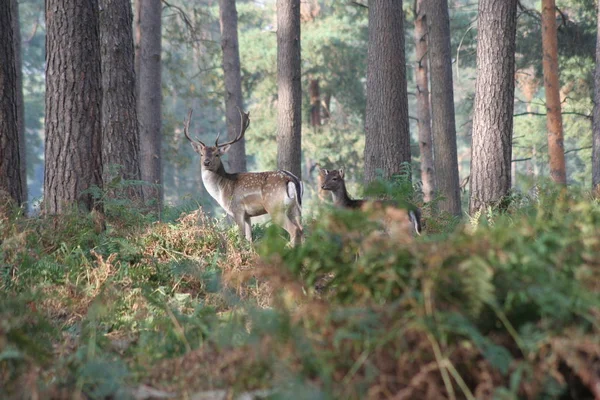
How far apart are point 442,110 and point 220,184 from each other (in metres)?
7.92

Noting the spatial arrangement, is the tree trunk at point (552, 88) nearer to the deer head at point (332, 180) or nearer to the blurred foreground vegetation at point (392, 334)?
the deer head at point (332, 180)

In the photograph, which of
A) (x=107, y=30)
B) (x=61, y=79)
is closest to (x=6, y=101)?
(x=61, y=79)

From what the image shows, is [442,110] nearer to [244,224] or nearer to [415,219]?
[244,224]

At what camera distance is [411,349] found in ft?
12.7

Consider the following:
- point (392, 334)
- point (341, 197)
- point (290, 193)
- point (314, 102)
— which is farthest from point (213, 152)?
point (314, 102)

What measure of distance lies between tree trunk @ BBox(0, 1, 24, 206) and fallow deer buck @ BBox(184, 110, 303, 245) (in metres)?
2.53

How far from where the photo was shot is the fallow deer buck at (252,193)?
11.3 meters

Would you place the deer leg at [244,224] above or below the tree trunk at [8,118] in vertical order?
below

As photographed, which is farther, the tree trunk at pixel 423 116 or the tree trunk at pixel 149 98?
the tree trunk at pixel 423 116

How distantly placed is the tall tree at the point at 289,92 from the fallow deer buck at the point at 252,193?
341 cm

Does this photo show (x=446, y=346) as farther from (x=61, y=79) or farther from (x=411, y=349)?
(x=61, y=79)

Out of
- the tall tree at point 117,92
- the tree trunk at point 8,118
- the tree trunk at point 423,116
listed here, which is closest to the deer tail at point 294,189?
the tall tree at point 117,92

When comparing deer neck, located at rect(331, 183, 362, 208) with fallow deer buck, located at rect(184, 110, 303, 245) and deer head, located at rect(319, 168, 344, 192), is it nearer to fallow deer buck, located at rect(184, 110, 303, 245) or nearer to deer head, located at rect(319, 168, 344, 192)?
deer head, located at rect(319, 168, 344, 192)

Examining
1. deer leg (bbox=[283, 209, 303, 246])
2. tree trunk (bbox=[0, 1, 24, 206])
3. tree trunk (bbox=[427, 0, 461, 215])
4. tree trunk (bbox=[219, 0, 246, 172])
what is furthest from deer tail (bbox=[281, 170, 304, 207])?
tree trunk (bbox=[219, 0, 246, 172])
